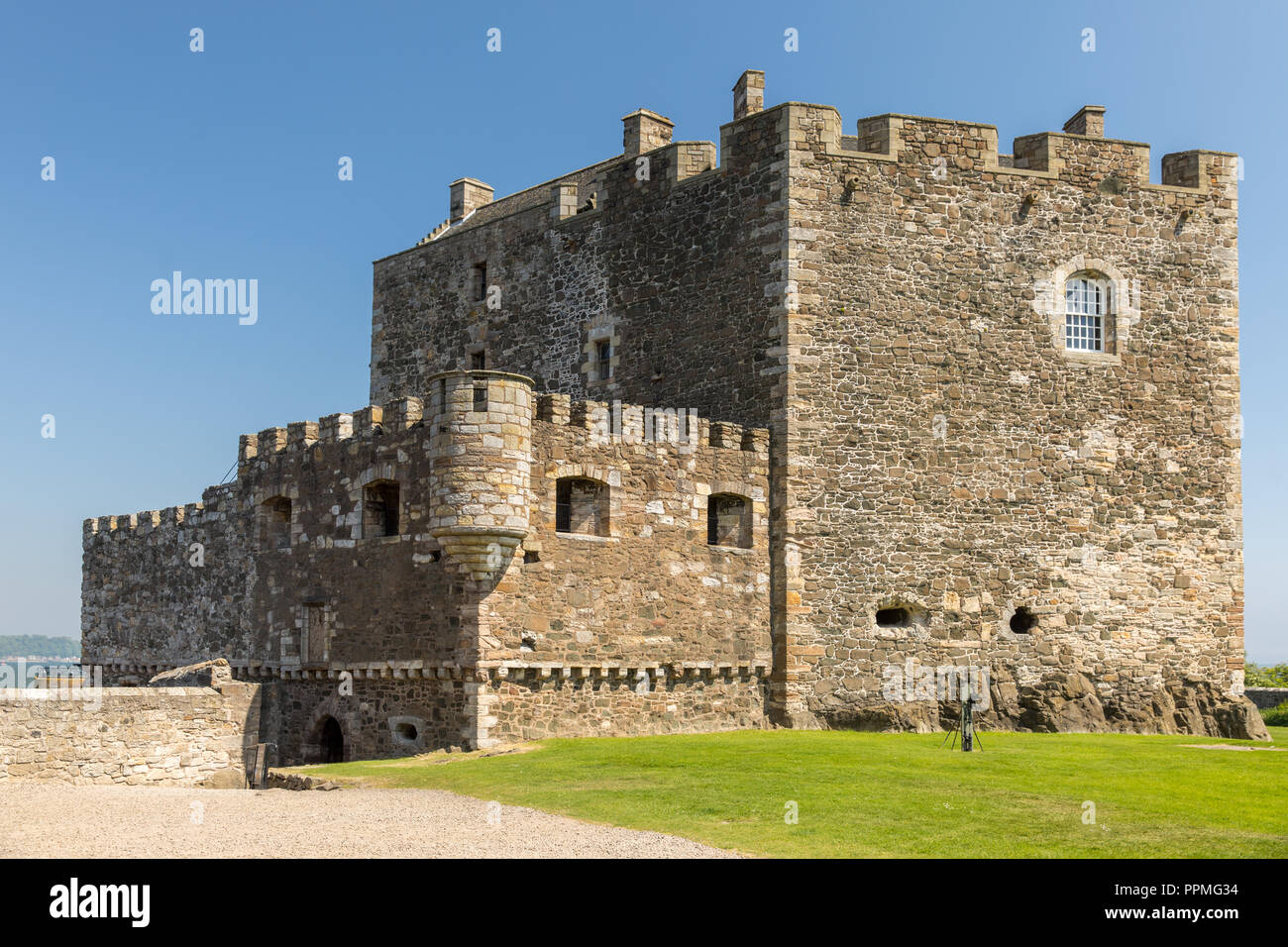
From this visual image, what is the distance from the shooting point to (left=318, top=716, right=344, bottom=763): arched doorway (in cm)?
2327

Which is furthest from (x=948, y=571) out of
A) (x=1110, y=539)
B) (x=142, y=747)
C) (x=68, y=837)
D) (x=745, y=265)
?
(x=68, y=837)

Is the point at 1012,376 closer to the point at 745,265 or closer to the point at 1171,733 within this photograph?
Answer: the point at 745,265

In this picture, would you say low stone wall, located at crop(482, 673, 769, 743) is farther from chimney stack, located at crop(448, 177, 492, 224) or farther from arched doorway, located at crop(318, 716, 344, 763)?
chimney stack, located at crop(448, 177, 492, 224)

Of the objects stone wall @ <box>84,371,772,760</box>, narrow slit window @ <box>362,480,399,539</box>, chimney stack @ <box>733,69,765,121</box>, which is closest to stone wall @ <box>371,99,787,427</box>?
chimney stack @ <box>733,69,765,121</box>

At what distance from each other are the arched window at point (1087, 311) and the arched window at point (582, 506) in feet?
34.5

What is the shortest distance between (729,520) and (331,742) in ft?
28.1

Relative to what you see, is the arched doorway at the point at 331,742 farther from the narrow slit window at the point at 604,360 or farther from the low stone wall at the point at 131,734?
the narrow slit window at the point at 604,360

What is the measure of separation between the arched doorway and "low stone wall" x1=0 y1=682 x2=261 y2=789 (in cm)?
183

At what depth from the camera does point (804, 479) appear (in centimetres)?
2358

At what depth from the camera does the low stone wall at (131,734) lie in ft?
57.4

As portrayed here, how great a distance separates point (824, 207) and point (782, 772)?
1211cm

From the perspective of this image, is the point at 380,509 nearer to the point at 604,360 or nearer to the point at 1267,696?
the point at 604,360

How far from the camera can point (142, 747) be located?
1919 cm

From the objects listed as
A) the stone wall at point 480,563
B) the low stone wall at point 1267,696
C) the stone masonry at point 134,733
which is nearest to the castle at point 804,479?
the stone wall at point 480,563
